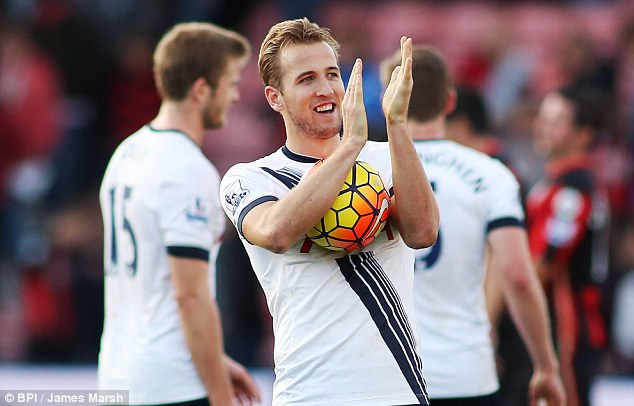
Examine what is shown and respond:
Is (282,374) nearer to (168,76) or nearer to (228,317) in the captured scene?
(168,76)

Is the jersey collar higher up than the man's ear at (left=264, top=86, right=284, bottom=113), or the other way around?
the man's ear at (left=264, top=86, right=284, bottom=113)

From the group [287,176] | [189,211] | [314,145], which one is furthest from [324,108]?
[189,211]

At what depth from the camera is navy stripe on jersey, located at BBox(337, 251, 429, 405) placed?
13.8ft

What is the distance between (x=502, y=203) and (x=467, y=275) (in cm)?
41

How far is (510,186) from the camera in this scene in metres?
5.66

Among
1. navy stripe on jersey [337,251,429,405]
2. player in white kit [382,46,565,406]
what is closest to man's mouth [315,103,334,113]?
navy stripe on jersey [337,251,429,405]

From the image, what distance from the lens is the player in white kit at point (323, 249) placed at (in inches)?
159

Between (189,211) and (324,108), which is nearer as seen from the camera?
(324,108)

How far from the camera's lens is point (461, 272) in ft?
18.3

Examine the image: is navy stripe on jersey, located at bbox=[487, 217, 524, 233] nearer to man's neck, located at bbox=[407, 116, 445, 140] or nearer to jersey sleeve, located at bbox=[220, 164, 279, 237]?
man's neck, located at bbox=[407, 116, 445, 140]

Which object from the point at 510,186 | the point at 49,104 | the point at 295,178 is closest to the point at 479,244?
the point at 510,186

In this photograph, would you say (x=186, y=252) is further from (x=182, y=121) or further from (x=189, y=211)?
(x=182, y=121)

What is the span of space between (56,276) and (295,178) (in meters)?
7.21

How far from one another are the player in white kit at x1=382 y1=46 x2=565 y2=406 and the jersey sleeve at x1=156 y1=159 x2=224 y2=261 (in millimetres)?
1097
